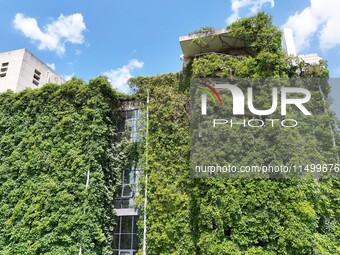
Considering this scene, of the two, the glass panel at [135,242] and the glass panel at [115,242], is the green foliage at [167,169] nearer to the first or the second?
the glass panel at [135,242]

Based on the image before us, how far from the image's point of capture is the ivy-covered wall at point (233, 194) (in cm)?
950

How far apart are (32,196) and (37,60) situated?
13437 mm

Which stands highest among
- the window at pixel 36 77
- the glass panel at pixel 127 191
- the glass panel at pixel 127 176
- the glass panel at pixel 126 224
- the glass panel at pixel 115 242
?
the window at pixel 36 77

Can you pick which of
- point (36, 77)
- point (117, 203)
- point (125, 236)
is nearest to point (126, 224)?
point (125, 236)

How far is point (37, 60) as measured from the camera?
22422 mm

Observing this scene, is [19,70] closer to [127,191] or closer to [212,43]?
[127,191]

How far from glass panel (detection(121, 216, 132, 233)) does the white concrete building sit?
12.8 meters

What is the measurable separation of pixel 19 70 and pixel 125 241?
14.7 metres

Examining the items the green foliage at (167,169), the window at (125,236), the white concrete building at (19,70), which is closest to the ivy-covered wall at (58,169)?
the window at (125,236)

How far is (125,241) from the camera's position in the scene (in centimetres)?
1278

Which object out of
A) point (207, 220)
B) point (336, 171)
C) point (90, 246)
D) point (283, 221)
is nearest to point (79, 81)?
point (90, 246)

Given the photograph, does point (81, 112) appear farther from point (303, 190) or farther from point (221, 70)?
point (303, 190)

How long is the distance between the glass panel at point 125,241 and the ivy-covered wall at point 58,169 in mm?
677

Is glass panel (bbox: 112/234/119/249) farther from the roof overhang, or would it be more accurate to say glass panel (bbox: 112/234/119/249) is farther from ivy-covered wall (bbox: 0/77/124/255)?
the roof overhang
